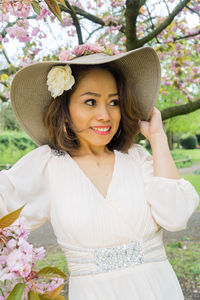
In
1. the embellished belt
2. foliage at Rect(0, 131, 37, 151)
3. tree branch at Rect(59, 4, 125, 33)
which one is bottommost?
foliage at Rect(0, 131, 37, 151)

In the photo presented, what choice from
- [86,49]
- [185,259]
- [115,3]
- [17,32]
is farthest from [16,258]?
[185,259]

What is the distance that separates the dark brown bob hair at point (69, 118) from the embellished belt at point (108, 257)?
472mm

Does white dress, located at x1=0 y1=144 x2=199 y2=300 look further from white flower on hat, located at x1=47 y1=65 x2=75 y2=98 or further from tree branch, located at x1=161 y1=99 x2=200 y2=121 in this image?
tree branch, located at x1=161 y1=99 x2=200 y2=121

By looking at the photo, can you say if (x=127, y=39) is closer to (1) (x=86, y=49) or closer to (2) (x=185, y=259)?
(1) (x=86, y=49)

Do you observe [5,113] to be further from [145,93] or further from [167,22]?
[145,93]

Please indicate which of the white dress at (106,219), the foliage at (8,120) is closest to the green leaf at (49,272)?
the white dress at (106,219)

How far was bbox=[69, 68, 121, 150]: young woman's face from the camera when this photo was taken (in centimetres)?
151

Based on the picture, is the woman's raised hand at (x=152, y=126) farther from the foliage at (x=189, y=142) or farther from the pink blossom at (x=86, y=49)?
the foliage at (x=189, y=142)

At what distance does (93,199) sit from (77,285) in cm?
36

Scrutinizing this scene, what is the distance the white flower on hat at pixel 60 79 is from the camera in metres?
1.48

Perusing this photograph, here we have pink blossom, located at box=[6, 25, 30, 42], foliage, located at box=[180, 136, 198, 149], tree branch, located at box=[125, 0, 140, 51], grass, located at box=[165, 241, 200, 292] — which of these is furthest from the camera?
foliage, located at box=[180, 136, 198, 149]

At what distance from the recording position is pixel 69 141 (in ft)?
5.32

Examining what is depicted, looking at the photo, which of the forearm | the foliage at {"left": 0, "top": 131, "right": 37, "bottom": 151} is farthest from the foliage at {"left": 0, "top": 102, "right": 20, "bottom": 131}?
the forearm

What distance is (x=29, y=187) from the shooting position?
1.45 m
